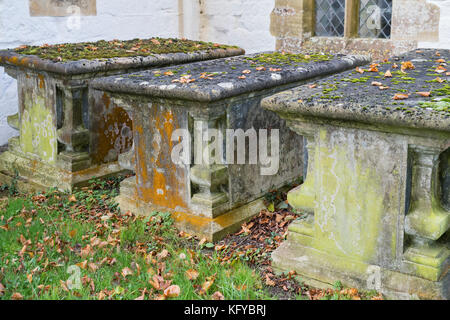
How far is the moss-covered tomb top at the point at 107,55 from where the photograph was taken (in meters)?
4.03

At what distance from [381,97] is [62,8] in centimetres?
441

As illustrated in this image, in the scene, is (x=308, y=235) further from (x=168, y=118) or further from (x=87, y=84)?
(x=87, y=84)

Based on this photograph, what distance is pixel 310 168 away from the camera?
110 inches

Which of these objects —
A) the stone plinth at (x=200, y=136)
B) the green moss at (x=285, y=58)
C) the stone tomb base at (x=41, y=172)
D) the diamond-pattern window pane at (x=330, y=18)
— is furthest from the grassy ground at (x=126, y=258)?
the diamond-pattern window pane at (x=330, y=18)

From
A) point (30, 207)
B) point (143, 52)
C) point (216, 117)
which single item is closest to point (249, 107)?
point (216, 117)

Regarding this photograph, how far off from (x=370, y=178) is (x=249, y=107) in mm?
1194

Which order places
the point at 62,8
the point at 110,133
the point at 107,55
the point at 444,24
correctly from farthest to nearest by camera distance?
the point at 62,8
the point at 444,24
the point at 110,133
the point at 107,55

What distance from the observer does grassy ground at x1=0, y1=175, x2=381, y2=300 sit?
2.65m

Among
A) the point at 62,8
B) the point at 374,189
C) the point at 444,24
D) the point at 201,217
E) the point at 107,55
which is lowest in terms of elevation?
the point at 201,217

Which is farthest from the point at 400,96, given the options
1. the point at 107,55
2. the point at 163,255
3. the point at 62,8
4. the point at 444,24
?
the point at 62,8

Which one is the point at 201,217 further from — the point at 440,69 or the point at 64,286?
the point at 440,69

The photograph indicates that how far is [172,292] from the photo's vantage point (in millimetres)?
2580

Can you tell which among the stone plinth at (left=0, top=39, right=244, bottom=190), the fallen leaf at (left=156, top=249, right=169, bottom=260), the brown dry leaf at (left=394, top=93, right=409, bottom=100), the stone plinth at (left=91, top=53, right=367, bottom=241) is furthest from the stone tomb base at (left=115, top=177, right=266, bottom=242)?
the brown dry leaf at (left=394, top=93, right=409, bottom=100)

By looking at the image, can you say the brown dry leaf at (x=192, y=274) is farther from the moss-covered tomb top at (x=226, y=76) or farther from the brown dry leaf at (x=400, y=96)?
the brown dry leaf at (x=400, y=96)
